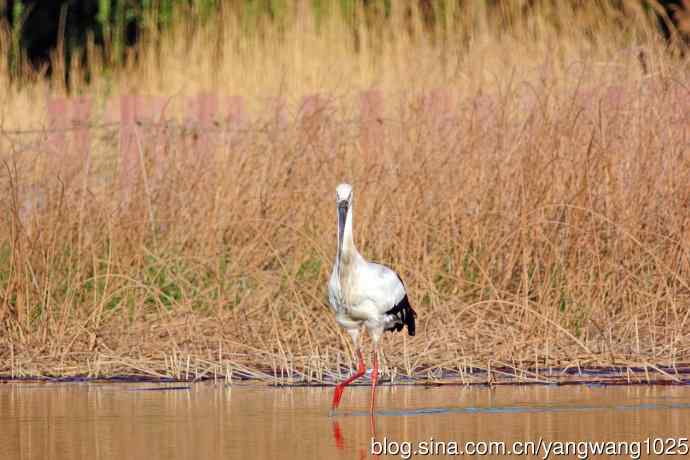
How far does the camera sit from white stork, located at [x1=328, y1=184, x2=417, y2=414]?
8.29 metres

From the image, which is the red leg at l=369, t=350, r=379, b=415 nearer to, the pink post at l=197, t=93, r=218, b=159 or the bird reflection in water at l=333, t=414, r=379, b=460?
the bird reflection in water at l=333, t=414, r=379, b=460

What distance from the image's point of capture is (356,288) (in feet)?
27.3

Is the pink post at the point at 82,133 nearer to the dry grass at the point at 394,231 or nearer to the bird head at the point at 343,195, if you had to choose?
the dry grass at the point at 394,231

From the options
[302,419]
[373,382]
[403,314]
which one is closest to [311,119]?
[403,314]

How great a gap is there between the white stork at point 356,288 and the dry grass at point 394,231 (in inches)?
38.2

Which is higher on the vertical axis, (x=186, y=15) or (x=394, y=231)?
(x=186, y=15)

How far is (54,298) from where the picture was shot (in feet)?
35.6

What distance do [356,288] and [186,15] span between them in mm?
10541

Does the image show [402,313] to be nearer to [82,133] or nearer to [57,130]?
[57,130]

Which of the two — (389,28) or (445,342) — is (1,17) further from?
(445,342)

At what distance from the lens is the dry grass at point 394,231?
9.97 meters

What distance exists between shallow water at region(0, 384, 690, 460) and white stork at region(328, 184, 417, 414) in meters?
0.45

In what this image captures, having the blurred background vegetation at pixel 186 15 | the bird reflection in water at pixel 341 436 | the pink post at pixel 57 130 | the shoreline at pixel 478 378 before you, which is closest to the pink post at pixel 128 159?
the pink post at pixel 57 130

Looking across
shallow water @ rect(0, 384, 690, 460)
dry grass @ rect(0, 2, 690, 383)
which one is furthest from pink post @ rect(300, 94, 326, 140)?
shallow water @ rect(0, 384, 690, 460)
